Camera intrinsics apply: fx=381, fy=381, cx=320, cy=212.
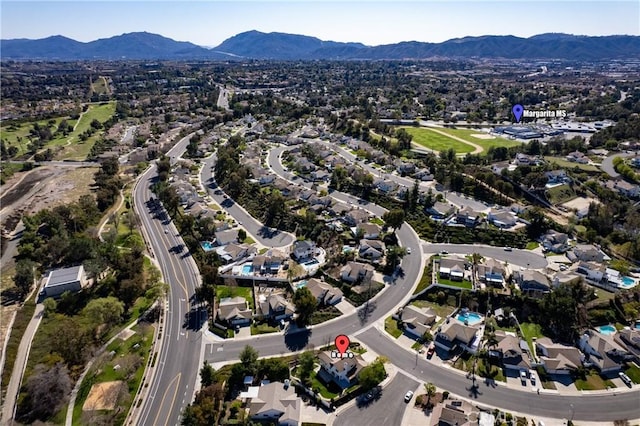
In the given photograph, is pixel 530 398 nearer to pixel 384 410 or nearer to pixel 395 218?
pixel 384 410

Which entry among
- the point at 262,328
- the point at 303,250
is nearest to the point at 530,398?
the point at 262,328

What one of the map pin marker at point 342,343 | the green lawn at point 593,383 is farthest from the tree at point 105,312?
the green lawn at point 593,383

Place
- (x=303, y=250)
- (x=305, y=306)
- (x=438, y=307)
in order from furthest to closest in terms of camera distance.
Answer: (x=303, y=250) < (x=438, y=307) < (x=305, y=306)

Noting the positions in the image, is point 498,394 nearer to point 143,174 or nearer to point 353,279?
point 353,279

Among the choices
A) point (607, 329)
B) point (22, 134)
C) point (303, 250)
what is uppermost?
point (22, 134)

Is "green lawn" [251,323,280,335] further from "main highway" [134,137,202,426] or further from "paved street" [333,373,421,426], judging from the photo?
"paved street" [333,373,421,426]

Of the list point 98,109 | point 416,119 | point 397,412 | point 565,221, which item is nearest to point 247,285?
point 397,412

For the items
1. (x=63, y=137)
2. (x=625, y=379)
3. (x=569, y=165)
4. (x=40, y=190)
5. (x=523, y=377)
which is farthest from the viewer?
(x=63, y=137)
